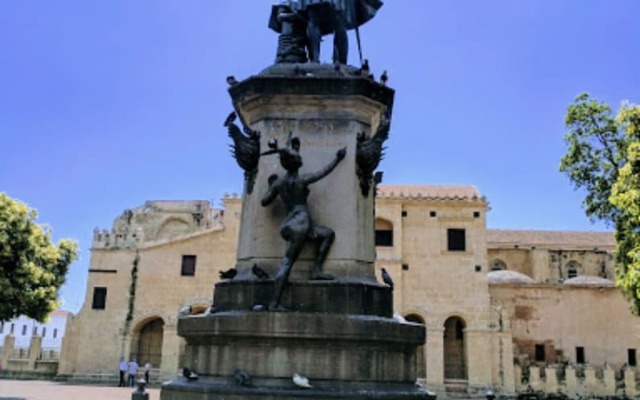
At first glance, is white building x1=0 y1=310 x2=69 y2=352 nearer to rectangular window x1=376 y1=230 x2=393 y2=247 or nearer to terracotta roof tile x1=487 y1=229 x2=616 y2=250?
rectangular window x1=376 y1=230 x2=393 y2=247

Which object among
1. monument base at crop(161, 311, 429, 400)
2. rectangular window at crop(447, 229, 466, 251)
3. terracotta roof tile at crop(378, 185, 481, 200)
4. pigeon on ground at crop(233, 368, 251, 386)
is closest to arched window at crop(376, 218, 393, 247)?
terracotta roof tile at crop(378, 185, 481, 200)

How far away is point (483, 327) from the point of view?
102 ft

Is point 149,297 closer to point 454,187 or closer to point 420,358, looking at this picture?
point 420,358

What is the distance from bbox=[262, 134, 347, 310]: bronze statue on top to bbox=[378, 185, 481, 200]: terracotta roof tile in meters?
26.8

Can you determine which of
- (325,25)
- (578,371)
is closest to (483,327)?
(578,371)

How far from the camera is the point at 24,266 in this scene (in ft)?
60.7

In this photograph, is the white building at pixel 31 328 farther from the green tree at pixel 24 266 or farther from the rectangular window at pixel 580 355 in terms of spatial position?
the rectangular window at pixel 580 355

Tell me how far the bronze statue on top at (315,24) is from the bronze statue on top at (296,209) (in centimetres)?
192

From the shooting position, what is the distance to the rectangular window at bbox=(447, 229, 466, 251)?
32.5m

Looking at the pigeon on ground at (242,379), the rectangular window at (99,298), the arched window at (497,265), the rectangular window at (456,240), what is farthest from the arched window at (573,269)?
the pigeon on ground at (242,379)

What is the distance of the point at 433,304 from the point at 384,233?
15.3 ft

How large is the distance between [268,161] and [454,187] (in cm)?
3156

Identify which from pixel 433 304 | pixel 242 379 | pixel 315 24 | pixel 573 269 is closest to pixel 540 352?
pixel 433 304

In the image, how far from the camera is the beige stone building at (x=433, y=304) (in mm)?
30891
